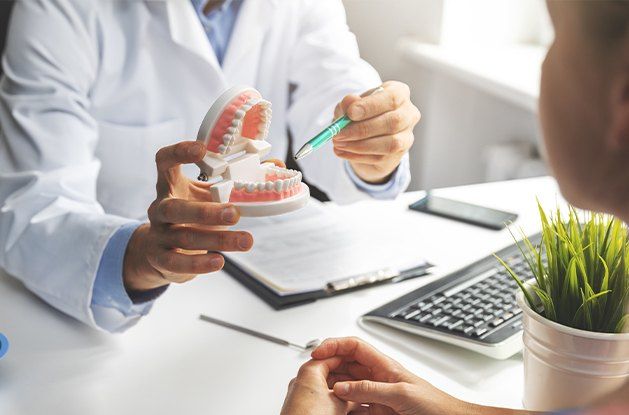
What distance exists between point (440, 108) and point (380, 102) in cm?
126

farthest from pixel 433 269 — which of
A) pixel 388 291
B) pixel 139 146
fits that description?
pixel 139 146

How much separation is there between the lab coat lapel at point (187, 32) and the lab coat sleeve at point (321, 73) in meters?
0.18

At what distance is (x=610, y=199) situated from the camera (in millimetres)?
388

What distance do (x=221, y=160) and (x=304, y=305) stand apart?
348 mm

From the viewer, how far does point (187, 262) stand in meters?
0.68

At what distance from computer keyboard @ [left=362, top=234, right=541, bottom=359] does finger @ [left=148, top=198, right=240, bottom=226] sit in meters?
0.26

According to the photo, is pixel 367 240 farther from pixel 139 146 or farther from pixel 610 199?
pixel 610 199

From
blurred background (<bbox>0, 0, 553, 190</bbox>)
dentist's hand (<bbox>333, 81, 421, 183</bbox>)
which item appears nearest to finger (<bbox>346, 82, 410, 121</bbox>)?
dentist's hand (<bbox>333, 81, 421, 183</bbox>)

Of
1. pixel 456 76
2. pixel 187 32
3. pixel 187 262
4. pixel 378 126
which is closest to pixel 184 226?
pixel 187 262

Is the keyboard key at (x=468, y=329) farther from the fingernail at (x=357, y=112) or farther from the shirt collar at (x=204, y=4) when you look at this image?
the shirt collar at (x=204, y=4)

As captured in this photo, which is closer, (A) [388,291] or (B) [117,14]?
(A) [388,291]

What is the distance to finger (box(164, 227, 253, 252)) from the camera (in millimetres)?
634

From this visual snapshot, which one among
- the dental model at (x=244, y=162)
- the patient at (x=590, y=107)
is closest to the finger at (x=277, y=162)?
the dental model at (x=244, y=162)

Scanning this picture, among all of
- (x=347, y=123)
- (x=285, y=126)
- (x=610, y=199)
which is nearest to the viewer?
(x=610, y=199)
